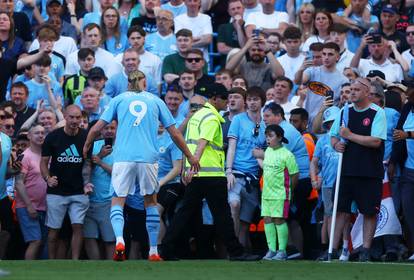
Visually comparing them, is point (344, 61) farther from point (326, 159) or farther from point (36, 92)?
point (36, 92)

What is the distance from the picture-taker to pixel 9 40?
1945 cm

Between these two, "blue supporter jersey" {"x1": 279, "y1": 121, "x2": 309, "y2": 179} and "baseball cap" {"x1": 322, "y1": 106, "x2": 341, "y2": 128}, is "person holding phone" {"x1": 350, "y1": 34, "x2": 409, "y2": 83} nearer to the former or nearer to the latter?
"baseball cap" {"x1": 322, "y1": 106, "x2": 341, "y2": 128}

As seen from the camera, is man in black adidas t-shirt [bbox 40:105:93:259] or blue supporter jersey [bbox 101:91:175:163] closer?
blue supporter jersey [bbox 101:91:175:163]

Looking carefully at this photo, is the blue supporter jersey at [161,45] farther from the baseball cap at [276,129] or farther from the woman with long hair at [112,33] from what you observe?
the baseball cap at [276,129]

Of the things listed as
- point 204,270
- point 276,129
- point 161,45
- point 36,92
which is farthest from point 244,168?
point 161,45

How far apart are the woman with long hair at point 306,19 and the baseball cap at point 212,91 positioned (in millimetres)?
4411

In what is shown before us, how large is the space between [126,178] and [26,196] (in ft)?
9.37

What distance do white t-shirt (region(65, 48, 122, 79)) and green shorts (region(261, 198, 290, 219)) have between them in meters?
4.90

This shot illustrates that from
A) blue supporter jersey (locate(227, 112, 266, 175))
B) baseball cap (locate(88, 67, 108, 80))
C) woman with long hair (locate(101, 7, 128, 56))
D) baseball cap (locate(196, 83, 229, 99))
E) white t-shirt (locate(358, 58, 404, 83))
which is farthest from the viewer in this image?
woman with long hair (locate(101, 7, 128, 56))

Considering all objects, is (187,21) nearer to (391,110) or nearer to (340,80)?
(340,80)

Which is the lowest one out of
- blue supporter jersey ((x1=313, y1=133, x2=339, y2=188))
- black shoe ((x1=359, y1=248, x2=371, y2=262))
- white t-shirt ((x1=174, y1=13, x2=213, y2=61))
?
black shoe ((x1=359, y1=248, x2=371, y2=262))

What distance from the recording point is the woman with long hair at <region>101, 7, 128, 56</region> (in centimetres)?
2011

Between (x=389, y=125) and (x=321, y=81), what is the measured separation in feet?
7.86

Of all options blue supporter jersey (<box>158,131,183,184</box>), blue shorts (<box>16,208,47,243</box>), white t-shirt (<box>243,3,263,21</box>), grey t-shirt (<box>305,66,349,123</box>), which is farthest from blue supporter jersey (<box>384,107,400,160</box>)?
white t-shirt (<box>243,3,263,21</box>)
